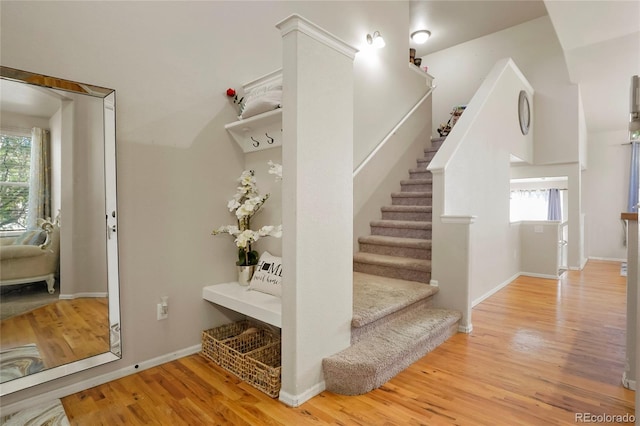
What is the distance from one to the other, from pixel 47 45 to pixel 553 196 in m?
7.57

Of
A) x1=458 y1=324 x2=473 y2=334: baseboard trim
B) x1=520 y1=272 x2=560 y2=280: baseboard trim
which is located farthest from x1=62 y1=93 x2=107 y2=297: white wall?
x1=520 y1=272 x2=560 y2=280: baseboard trim

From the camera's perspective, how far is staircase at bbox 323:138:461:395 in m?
1.91

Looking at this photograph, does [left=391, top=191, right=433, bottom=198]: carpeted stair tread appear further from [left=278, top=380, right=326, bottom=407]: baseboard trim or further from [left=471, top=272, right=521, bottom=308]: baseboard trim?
[left=278, top=380, right=326, bottom=407]: baseboard trim

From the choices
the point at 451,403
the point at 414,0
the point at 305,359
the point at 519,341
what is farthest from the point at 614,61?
the point at 305,359

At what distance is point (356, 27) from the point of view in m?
3.61

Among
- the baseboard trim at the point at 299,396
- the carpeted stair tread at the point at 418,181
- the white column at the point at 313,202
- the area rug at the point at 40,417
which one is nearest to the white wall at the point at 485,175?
the carpeted stair tread at the point at 418,181

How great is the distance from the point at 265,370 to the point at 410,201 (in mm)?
2817

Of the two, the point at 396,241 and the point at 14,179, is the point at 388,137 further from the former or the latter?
the point at 14,179

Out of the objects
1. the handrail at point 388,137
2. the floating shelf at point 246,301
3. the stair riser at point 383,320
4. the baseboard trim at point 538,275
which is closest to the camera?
the floating shelf at point 246,301

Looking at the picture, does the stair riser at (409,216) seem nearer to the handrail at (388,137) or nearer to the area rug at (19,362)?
the handrail at (388,137)

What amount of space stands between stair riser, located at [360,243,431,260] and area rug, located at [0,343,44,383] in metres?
2.78

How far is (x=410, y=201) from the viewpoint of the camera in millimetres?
4117

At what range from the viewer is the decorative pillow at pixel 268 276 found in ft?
7.36

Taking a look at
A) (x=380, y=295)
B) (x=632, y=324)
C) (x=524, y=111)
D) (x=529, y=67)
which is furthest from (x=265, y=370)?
(x=529, y=67)
